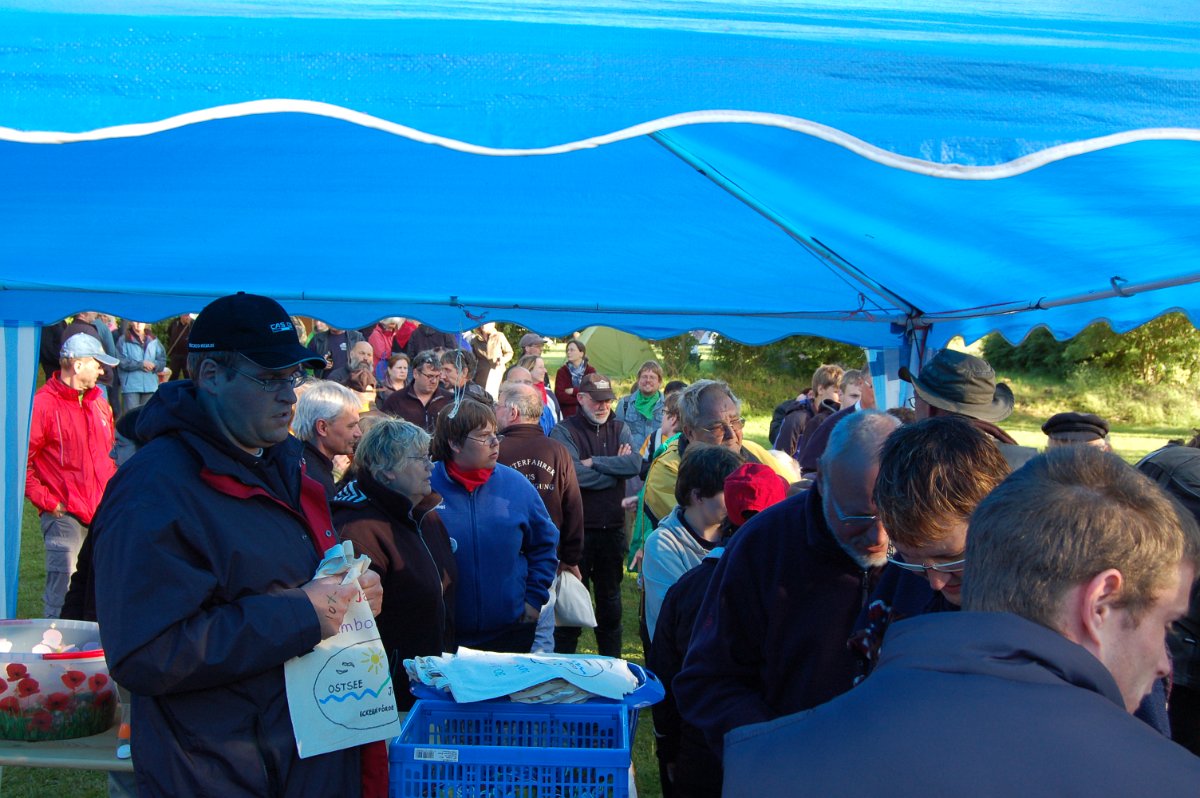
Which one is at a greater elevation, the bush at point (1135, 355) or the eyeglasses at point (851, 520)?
the eyeglasses at point (851, 520)

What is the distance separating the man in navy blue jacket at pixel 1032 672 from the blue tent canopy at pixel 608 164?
97cm

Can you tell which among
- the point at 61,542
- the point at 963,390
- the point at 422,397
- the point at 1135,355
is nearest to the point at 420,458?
the point at 963,390

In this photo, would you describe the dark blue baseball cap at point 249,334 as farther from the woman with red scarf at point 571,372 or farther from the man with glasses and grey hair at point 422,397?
the woman with red scarf at point 571,372

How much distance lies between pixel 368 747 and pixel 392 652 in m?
0.95

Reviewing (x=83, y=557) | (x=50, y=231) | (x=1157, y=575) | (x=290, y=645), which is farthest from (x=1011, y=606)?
(x=50, y=231)

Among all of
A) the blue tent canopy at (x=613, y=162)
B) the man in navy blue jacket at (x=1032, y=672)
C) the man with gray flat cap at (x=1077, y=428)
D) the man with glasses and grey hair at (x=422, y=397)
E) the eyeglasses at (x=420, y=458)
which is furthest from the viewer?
the man with glasses and grey hair at (x=422, y=397)

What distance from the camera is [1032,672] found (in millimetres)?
967

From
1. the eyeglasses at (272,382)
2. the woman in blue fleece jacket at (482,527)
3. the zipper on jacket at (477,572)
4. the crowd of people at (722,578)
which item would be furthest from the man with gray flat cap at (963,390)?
the eyeglasses at (272,382)

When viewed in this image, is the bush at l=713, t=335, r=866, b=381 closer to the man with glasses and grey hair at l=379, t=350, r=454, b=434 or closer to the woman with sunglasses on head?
the man with glasses and grey hair at l=379, t=350, r=454, b=434

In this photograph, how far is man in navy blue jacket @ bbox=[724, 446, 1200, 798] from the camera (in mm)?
925

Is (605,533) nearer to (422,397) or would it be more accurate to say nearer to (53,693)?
(422,397)

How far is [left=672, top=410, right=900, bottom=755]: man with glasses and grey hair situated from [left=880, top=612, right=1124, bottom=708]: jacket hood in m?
1.14

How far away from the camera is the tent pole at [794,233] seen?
3668 mm

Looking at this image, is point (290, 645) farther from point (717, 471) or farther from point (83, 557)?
point (717, 471)
